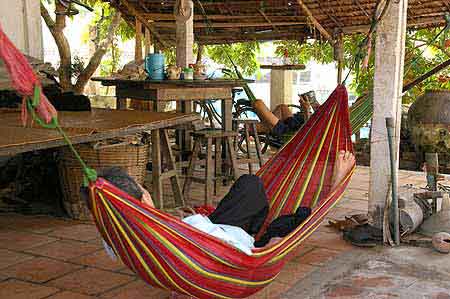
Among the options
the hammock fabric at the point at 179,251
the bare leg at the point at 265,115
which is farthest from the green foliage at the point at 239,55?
the hammock fabric at the point at 179,251

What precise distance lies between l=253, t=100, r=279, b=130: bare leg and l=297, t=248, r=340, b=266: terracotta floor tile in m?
2.73

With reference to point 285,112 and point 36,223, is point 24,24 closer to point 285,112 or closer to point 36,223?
point 36,223

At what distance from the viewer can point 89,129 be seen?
2.50 metres

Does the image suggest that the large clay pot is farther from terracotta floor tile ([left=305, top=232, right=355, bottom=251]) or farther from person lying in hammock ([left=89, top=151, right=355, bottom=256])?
person lying in hammock ([left=89, top=151, right=355, bottom=256])

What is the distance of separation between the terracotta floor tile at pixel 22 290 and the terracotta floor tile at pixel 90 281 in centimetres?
6

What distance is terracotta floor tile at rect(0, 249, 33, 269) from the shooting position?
2.76 meters

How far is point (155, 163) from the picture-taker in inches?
137

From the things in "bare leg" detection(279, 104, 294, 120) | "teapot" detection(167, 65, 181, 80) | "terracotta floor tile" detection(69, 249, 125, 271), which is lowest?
"terracotta floor tile" detection(69, 249, 125, 271)

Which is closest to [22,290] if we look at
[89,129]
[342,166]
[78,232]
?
[89,129]

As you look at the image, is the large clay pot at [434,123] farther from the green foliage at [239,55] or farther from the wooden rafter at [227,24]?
the green foliage at [239,55]

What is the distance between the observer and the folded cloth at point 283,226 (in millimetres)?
2262

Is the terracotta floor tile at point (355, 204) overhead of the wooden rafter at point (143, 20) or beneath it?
beneath

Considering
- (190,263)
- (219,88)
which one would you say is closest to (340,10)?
(219,88)

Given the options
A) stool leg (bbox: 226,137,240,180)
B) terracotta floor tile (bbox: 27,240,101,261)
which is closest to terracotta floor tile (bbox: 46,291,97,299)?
terracotta floor tile (bbox: 27,240,101,261)
